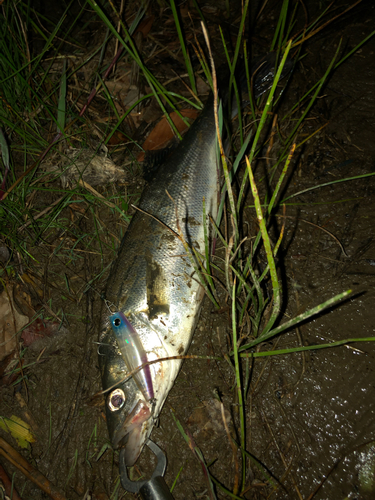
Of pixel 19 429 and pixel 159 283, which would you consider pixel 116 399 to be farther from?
pixel 19 429

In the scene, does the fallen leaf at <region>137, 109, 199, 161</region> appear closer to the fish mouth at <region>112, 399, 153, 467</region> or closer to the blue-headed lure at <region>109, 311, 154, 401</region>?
the blue-headed lure at <region>109, 311, 154, 401</region>

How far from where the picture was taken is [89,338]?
2.72 meters

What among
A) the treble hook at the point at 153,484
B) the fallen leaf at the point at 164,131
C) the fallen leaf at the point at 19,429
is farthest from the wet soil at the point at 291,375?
the fallen leaf at the point at 164,131

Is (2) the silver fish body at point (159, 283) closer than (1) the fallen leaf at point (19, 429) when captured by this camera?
Yes

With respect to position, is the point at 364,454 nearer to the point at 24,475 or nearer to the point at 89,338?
the point at 89,338

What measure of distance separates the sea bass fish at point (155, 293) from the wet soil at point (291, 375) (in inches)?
13.0

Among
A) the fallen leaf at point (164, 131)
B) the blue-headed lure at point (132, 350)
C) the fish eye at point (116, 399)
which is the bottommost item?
the fish eye at point (116, 399)

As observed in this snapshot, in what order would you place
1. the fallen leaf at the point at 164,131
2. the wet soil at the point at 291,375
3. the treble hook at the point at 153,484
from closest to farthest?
the treble hook at the point at 153,484 → the wet soil at the point at 291,375 → the fallen leaf at the point at 164,131

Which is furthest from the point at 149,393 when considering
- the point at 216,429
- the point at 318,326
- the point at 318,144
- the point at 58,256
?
the point at 318,144

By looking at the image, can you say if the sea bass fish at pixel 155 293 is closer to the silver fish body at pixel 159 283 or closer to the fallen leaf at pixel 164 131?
the silver fish body at pixel 159 283

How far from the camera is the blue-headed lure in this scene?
2150mm

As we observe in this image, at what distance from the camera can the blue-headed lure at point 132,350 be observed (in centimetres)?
215

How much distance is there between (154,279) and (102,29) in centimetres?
328

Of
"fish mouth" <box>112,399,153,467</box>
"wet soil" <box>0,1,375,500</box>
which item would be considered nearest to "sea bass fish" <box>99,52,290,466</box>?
"fish mouth" <box>112,399,153,467</box>
